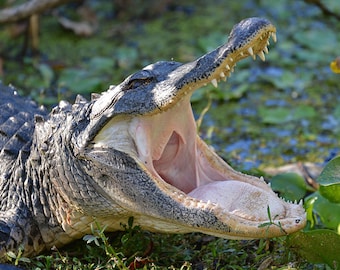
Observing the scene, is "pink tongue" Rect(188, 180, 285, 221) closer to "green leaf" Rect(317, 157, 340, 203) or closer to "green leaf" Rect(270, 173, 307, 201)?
"green leaf" Rect(317, 157, 340, 203)

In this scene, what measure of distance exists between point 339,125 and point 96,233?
2.71 metres

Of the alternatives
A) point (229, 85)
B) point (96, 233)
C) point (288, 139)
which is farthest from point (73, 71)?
point (96, 233)

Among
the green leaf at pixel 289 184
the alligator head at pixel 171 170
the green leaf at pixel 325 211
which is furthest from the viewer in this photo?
the green leaf at pixel 289 184

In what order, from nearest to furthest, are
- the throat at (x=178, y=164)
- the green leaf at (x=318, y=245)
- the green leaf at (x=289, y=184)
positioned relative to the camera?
1. the green leaf at (x=318, y=245)
2. the throat at (x=178, y=164)
3. the green leaf at (x=289, y=184)

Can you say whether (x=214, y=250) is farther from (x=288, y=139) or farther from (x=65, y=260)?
(x=288, y=139)

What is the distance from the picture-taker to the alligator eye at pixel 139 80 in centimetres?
328

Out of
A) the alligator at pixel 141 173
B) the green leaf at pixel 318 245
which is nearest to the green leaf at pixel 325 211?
the green leaf at pixel 318 245

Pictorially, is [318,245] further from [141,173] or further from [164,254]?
[141,173]

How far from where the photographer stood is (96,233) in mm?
3449

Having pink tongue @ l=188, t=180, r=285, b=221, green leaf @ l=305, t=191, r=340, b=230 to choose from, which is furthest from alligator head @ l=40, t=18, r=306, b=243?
green leaf @ l=305, t=191, r=340, b=230

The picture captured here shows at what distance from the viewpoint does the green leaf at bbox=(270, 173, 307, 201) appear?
4016mm

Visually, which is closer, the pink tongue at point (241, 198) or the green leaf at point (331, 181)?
Answer: the pink tongue at point (241, 198)

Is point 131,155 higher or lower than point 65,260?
higher

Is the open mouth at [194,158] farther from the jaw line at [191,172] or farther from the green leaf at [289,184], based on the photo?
the green leaf at [289,184]
